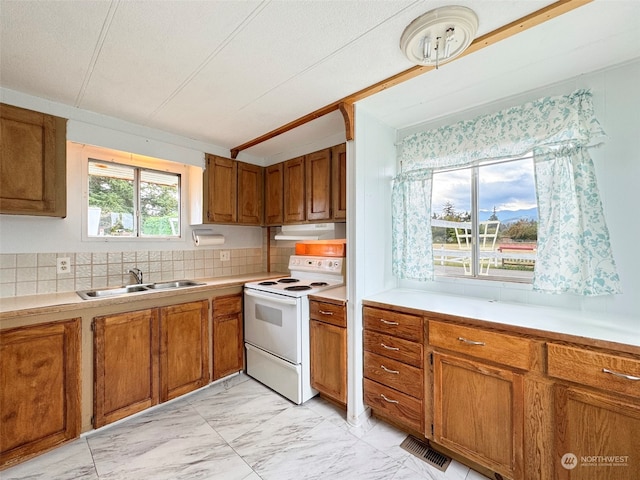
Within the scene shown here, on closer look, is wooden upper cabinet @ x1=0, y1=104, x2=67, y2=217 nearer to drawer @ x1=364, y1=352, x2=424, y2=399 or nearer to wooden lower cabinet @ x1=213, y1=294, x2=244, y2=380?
wooden lower cabinet @ x1=213, y1=294, x2=244, y2=380

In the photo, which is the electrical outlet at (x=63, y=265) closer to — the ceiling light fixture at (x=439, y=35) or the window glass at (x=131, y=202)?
the window glass at (x=131, y=202)

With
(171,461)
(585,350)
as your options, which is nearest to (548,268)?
(585,350)

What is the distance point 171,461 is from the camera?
65.7 inches

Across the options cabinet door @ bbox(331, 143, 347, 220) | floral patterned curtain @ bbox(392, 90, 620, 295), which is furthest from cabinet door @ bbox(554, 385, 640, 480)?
cabinet door @ bbox(331, 143, 347, 220)

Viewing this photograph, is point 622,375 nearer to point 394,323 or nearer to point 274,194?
point 394,323

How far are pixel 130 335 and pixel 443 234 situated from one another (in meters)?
2.55

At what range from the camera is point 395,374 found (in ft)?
6.02

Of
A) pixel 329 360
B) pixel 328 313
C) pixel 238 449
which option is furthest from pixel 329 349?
pixel 238 449

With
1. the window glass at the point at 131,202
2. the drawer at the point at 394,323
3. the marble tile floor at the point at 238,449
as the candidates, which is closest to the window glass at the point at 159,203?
the window glass at the point at 131,202

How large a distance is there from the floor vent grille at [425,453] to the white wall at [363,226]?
0.35 m

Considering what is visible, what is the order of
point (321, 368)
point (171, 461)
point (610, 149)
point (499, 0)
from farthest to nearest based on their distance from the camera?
point (321, 368) → point (171, 461) → point (610, 149) → point (499, 0)

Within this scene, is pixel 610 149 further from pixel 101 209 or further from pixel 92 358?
pixel 101 209

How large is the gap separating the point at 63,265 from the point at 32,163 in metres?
0.78

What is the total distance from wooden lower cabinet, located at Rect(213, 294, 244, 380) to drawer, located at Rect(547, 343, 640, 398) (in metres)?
2.34
